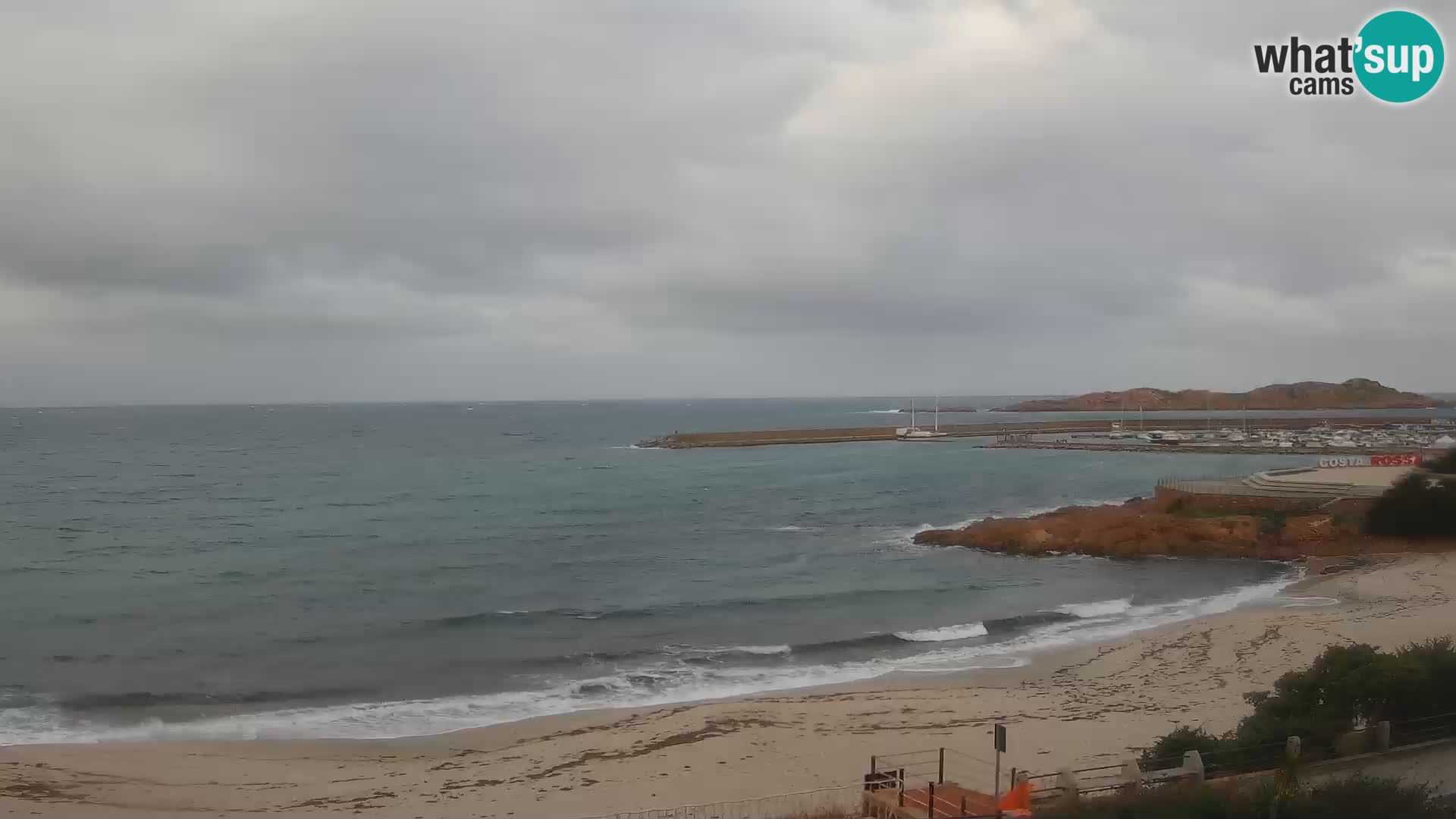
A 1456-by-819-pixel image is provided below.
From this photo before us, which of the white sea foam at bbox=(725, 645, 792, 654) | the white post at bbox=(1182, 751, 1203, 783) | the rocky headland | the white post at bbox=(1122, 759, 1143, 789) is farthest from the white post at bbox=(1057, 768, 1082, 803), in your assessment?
the rocky headland

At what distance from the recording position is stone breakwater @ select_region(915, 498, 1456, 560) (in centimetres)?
3719

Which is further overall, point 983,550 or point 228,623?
point 983,550

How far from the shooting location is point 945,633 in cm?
2677

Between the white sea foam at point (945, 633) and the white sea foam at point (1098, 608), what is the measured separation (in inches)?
151

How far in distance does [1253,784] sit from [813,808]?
5938mm

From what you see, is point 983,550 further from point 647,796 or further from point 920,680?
point 647,796

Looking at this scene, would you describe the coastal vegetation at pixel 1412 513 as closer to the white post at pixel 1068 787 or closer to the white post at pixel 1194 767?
the white post at pixel 1194 767

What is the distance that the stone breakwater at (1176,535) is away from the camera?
1464 inches

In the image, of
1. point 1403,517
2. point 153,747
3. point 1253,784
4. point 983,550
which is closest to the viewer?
point 1253,784

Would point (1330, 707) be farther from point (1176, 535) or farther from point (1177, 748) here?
point (1176, 535)

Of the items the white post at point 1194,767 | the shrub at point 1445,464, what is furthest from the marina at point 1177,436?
the white post at point 1194,767

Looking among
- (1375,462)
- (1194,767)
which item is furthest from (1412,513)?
(1194,767)

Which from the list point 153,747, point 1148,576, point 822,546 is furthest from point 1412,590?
point 153,747

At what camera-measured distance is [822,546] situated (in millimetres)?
42875
